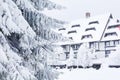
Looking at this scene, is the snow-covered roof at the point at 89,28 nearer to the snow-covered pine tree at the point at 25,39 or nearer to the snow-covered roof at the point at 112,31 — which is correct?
the snow-covered roof at the point at 112,31

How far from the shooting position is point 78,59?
45.2 meters

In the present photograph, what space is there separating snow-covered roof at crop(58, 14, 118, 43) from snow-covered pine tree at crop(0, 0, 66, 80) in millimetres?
42766

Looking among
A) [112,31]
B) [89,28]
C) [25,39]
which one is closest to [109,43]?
[112,31]

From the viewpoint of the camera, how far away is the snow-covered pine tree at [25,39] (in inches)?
145

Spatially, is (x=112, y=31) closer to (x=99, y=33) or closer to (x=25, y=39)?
(x=99, y=33)

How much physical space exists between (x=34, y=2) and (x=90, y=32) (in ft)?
151

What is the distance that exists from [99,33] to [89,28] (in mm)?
3594

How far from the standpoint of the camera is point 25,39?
4.16 meters

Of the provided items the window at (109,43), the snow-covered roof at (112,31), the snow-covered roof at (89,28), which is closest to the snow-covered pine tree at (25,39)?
the snow-covered roof at (112,31)

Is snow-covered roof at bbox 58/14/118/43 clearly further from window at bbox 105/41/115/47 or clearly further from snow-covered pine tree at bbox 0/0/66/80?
snow-covered pine tree at bbox 0/0/66/80

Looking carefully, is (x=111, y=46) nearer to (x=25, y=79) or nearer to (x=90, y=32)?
(x=90, y=32)

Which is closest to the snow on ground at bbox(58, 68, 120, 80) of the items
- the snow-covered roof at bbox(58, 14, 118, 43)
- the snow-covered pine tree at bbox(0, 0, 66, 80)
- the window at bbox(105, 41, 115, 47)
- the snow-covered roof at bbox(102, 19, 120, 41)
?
the snow-covered pine tree at bbox(0, 0, 66, 80)

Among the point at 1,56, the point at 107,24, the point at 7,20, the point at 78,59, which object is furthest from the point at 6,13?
the point at 107,24

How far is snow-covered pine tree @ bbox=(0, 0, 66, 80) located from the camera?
3689 mm
